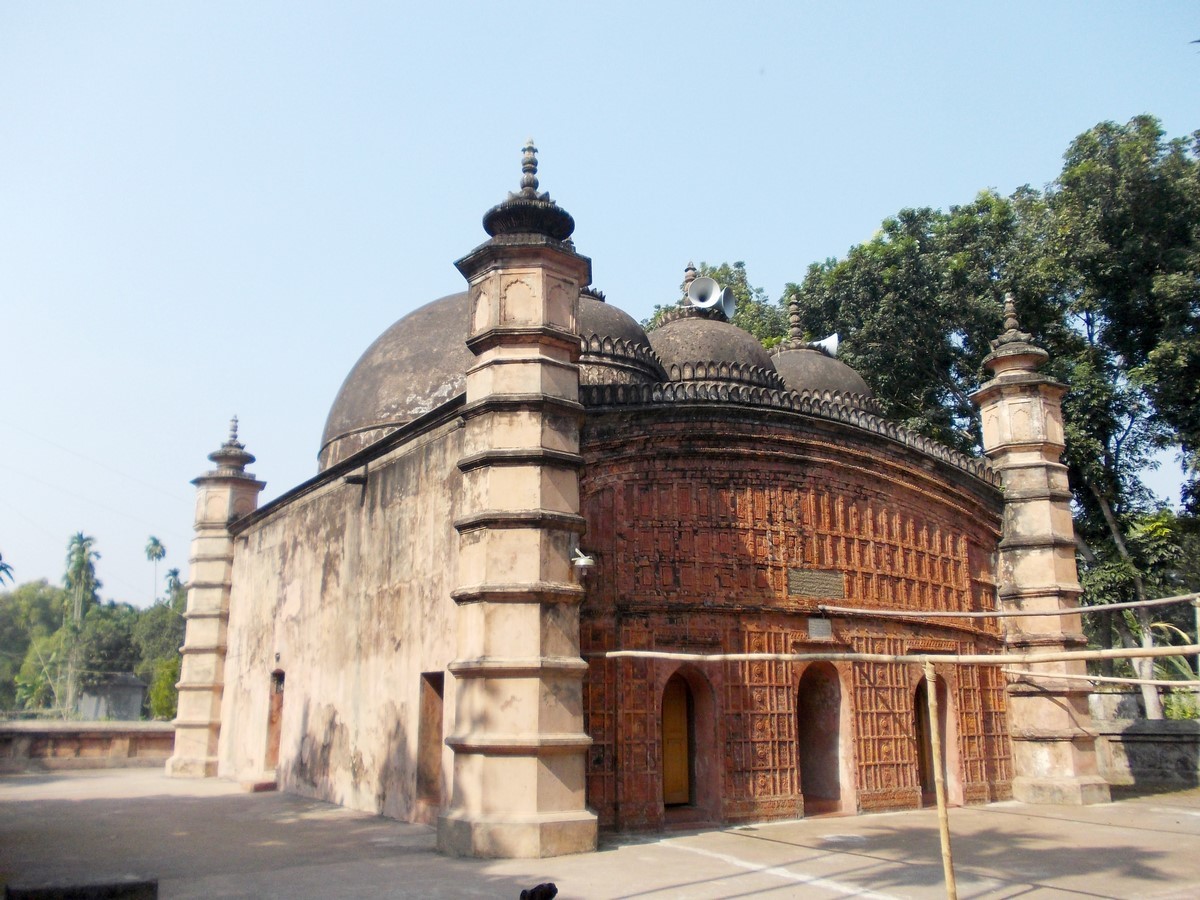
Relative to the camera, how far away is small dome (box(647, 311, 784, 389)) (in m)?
12.7

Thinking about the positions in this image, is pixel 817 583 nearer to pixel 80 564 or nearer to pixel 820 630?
pixel 820 630

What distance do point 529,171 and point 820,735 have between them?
6.66m

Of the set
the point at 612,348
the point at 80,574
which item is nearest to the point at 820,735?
the point at 612,348

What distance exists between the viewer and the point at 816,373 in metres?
15.3

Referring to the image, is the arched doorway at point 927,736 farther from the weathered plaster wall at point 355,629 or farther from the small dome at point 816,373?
the weathered plaster wall at point 355,629

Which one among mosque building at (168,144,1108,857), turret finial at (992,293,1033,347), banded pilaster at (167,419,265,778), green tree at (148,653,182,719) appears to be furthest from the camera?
green tree at (148,653,182,719)

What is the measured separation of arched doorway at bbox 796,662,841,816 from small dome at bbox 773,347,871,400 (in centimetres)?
510

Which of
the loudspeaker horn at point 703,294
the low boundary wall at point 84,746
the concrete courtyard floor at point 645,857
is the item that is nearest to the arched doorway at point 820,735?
the concrete courtyard floor at point 645,857

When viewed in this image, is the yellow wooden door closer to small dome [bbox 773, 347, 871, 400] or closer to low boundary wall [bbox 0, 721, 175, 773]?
small dome [bbox 773, 347, 871, 400]

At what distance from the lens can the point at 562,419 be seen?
896 centimetres

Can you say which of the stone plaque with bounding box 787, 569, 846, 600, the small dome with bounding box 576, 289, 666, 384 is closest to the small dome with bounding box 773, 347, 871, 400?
the small dome with bounding box 576, 289, 666, 384

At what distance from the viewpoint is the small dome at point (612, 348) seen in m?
12.4

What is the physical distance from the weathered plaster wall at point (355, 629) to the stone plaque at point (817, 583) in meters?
3.66

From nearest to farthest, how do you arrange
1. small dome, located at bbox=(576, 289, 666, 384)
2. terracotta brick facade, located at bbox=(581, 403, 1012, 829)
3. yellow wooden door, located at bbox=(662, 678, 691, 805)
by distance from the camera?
1. terracotta brick facade, located at bbox=(581, 403, 1012, 829)
2. yellow wooden door, located at bbox=(662, 678, 691, 805)
3. small dome, located at bbox=(576, 289, 666, 384)
